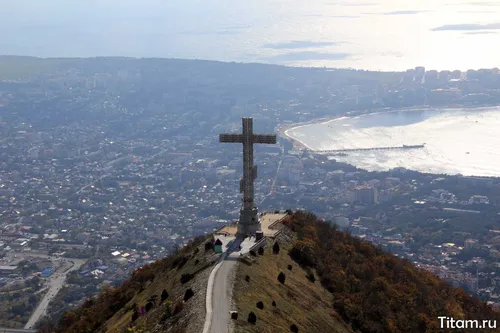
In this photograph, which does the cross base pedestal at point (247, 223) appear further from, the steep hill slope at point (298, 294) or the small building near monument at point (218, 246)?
the small building near monument at point (218, 246)

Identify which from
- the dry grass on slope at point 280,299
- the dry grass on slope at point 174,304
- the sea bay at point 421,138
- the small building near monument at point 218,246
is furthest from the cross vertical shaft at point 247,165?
the sea bay at point 421,138

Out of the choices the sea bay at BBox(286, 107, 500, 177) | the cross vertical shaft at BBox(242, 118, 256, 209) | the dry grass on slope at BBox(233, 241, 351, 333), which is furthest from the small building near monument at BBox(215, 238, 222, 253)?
the sea bay at BBox(286, 107, 500, 177)

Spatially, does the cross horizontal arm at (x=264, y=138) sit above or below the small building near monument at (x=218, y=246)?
above

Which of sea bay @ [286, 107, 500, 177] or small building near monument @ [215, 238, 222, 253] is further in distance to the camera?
sea bay @ [286, 107, 500, 177]

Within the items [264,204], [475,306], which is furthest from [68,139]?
[475,306]

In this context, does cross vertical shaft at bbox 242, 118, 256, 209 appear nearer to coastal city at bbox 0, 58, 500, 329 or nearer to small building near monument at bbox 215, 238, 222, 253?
small building near monument at bbox 215, 238, 222, 253

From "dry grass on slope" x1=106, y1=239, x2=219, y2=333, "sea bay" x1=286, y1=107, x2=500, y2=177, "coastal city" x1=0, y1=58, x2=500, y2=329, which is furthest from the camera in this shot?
"sea bay" x1=286, y1=107, x2=500, y2=177
